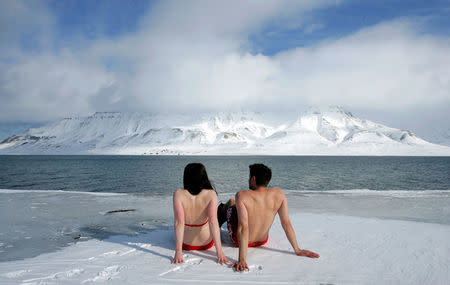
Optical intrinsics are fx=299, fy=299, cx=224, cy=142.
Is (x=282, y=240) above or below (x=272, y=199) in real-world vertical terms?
below

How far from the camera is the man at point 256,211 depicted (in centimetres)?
461

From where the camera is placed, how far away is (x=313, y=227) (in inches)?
295

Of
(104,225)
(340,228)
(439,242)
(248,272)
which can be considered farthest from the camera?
(104,225)

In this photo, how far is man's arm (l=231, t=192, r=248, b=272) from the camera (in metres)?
4.48

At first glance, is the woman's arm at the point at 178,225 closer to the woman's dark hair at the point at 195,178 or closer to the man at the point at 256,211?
the woman's dark hair at the point at 195,178

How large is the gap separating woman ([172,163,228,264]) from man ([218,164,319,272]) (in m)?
0.38

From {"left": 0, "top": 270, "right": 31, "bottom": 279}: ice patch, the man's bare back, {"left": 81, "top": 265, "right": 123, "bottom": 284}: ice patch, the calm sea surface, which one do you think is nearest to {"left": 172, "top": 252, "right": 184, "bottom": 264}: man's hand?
{"left": 81, "top": 265, "right": 123, "bottom": 284}: ice patch

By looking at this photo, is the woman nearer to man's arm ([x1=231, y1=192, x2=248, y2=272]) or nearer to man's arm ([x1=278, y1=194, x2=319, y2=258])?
man's arm ([x1=231, y1=192, x2=248, y2=272])

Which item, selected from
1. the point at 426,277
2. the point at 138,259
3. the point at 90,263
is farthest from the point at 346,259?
the point at 90,263

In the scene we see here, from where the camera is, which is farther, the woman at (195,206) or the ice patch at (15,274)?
the woman at (195,206)

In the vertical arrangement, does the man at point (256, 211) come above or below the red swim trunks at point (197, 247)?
above

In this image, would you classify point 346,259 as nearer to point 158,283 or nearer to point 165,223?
point 158,283

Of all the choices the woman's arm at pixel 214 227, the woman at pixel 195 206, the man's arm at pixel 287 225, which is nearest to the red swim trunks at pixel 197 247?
the woman at pixel 195 206

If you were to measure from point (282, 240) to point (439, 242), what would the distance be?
305 centimetres
